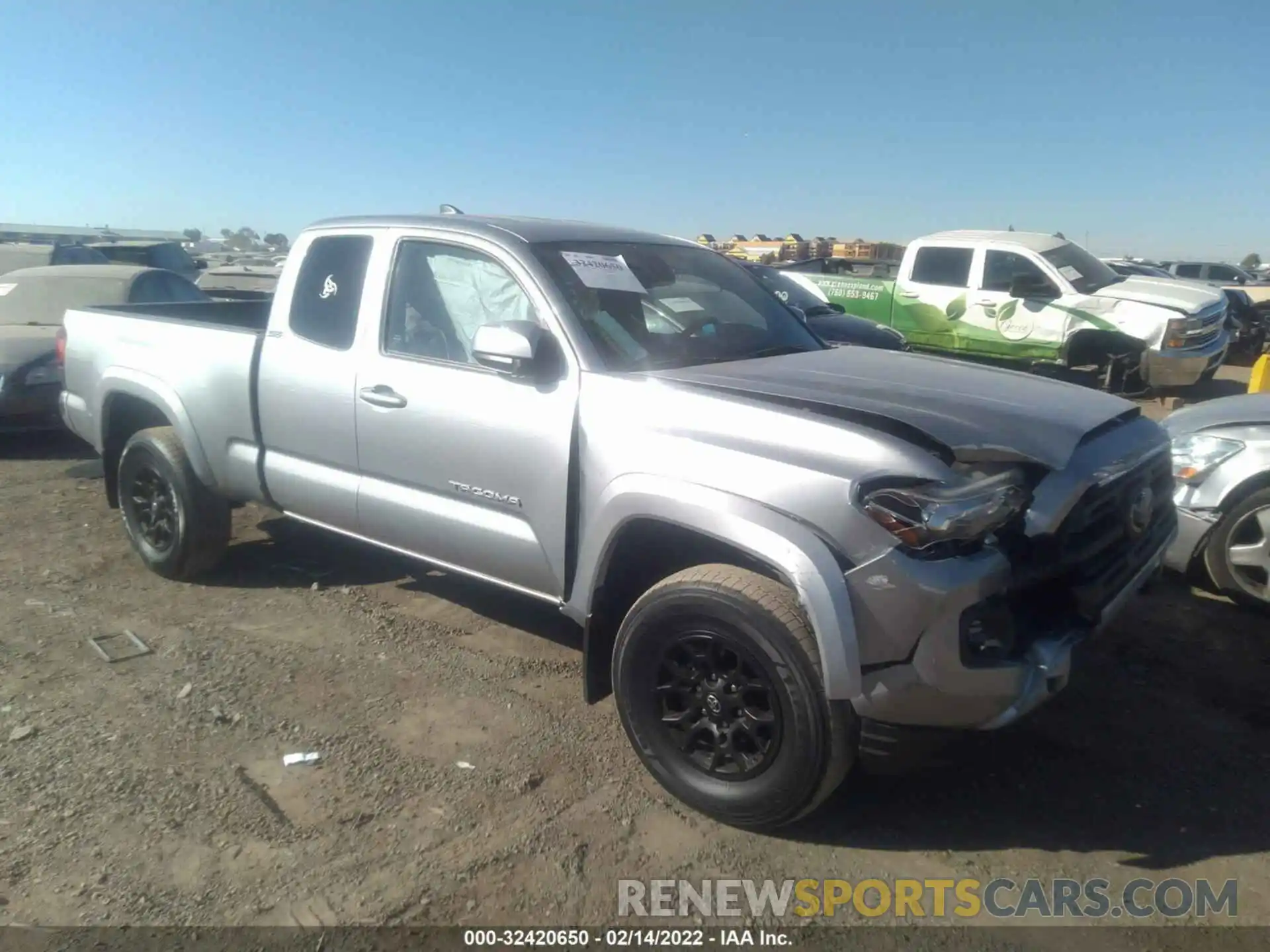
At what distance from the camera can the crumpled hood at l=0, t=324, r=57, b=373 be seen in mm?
7758

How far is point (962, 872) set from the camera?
2787mm

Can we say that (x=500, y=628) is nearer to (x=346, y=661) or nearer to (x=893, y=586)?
(x=346, y=661)

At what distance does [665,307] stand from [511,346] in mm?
840

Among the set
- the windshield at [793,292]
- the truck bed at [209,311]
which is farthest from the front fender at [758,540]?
the windshield at [793,292]

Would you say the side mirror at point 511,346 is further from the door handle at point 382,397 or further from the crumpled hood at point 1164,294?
the crumpled hood at point 1164,294

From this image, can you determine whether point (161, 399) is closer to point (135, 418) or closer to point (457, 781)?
point (135, 418)

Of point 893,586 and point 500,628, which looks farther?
point 500,628

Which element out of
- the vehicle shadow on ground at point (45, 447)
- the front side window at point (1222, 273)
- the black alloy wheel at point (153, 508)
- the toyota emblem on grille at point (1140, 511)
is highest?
the front side window at point (1222, 273)

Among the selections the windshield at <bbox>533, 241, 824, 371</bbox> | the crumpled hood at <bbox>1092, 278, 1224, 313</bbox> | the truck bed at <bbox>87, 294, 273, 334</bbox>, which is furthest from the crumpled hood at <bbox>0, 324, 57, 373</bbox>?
the crumpled hood at <bbox>1092, 278, 1224, 313</bbox>

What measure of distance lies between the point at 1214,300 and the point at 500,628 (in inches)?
428

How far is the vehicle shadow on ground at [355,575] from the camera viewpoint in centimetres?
460

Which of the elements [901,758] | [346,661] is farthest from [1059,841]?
[346,661]

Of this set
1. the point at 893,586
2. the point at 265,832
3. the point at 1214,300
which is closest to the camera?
the point at 893,586

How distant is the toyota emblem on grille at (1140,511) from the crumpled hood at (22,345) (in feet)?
25.4
